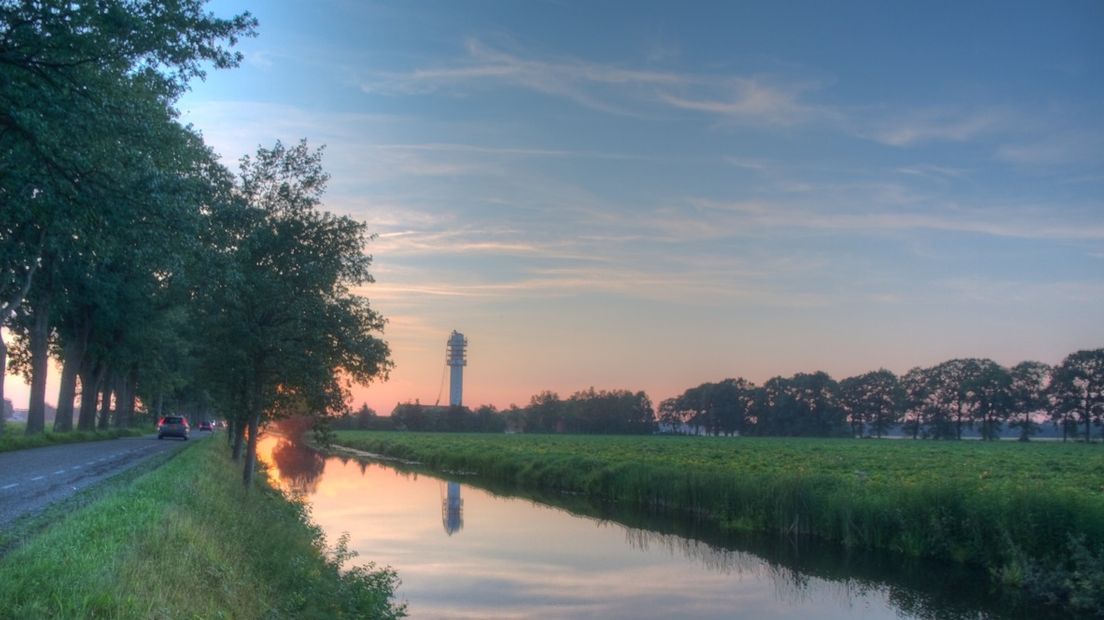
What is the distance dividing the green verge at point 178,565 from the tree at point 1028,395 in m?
133

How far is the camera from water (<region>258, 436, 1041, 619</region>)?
62.1 ft

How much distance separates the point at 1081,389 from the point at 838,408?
3820 centimetres

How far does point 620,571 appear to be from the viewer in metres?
23.2

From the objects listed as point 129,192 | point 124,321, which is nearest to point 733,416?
point 124,321

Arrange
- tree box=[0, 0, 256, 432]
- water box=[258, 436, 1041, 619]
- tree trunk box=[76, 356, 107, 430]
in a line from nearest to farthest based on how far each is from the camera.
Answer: tree box=[0, 0, 256, 432], water box=[258, 436, 1041, 619], tree trunk box=[76, 356, 107, 430]

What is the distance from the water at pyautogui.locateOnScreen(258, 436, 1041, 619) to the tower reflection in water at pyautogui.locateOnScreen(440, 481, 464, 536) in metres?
0.13

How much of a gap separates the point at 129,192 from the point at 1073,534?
20217 millimetres

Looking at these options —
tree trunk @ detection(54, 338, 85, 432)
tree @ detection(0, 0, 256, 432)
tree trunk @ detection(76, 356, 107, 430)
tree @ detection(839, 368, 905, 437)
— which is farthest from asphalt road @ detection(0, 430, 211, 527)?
tree @ detection(839, 368, 905, 437)

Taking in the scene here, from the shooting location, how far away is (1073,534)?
1912 centimetres

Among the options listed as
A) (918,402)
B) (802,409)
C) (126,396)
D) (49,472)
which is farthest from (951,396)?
(49,472)

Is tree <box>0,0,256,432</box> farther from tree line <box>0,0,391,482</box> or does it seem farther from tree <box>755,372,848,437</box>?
tree <box>755,372,848,437</box>

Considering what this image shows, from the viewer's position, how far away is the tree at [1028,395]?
Result: 127625 mm

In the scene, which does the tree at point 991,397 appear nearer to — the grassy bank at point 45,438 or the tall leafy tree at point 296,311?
the grassy bank at point 45,438

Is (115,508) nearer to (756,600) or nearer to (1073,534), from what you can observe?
(756,600)
